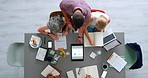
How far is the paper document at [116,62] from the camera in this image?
2.12 meters

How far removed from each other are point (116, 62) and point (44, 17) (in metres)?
1.29

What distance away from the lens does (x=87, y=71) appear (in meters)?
2.11

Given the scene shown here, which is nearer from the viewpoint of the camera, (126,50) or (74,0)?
(74,0)

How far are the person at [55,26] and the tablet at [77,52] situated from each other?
8.5 inches

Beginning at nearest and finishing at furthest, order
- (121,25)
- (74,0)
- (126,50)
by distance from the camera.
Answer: (74,0) → (126,50) → (121,25)

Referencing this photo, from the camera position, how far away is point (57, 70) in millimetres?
2123

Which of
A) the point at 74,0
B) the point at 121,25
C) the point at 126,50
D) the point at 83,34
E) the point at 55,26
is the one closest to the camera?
the point at 74,0

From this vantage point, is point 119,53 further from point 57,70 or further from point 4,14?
point 4,14

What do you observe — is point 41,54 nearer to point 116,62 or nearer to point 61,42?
point 61,42

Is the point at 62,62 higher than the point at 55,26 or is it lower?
lower

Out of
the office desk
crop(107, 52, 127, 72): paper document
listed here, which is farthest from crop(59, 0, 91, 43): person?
crop(107, 52, 127, 72): paper document

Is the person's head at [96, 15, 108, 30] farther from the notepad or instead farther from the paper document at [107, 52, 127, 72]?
the notepad

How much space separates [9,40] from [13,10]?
17.2 inches

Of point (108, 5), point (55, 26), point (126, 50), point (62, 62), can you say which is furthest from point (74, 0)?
point (108, 5)
